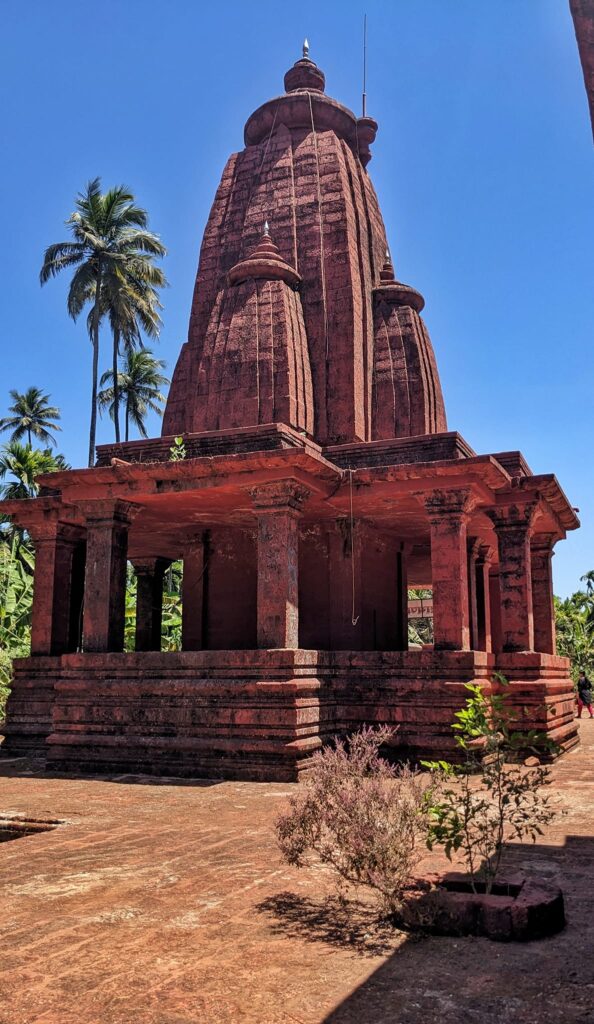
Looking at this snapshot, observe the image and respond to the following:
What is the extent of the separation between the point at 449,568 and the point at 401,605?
151 inches

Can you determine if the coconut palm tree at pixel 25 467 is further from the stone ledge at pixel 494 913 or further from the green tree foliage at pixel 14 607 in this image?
the stone ledge at pixel 494 913

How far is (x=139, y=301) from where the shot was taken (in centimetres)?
3284

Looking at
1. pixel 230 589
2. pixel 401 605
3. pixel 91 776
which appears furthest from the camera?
pixel 401 605

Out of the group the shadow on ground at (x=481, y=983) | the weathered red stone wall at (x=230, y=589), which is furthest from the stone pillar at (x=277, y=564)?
the shadow on ground at (x=481, y=983)

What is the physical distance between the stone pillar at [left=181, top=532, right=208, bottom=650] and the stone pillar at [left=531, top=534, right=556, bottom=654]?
579 centimetres

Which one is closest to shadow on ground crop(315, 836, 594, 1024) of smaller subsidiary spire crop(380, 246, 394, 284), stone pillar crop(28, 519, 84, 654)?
stone pillar crop(28, 519, 84, 654)

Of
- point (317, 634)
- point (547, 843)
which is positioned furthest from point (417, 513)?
point (547, 843)

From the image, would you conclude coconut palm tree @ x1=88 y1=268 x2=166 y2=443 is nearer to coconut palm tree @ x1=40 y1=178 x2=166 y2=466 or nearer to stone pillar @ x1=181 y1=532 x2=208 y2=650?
coconut palm tree @ x1=40 y1=178 x2=166 y2=466

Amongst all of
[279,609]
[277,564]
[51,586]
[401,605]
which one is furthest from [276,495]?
[51,586]

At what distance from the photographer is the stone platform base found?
1017cm

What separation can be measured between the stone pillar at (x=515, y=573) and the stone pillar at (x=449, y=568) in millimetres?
1525

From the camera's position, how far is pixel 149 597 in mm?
17891

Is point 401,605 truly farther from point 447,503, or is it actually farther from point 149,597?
point 149,597

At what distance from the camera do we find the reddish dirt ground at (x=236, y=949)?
324cm
